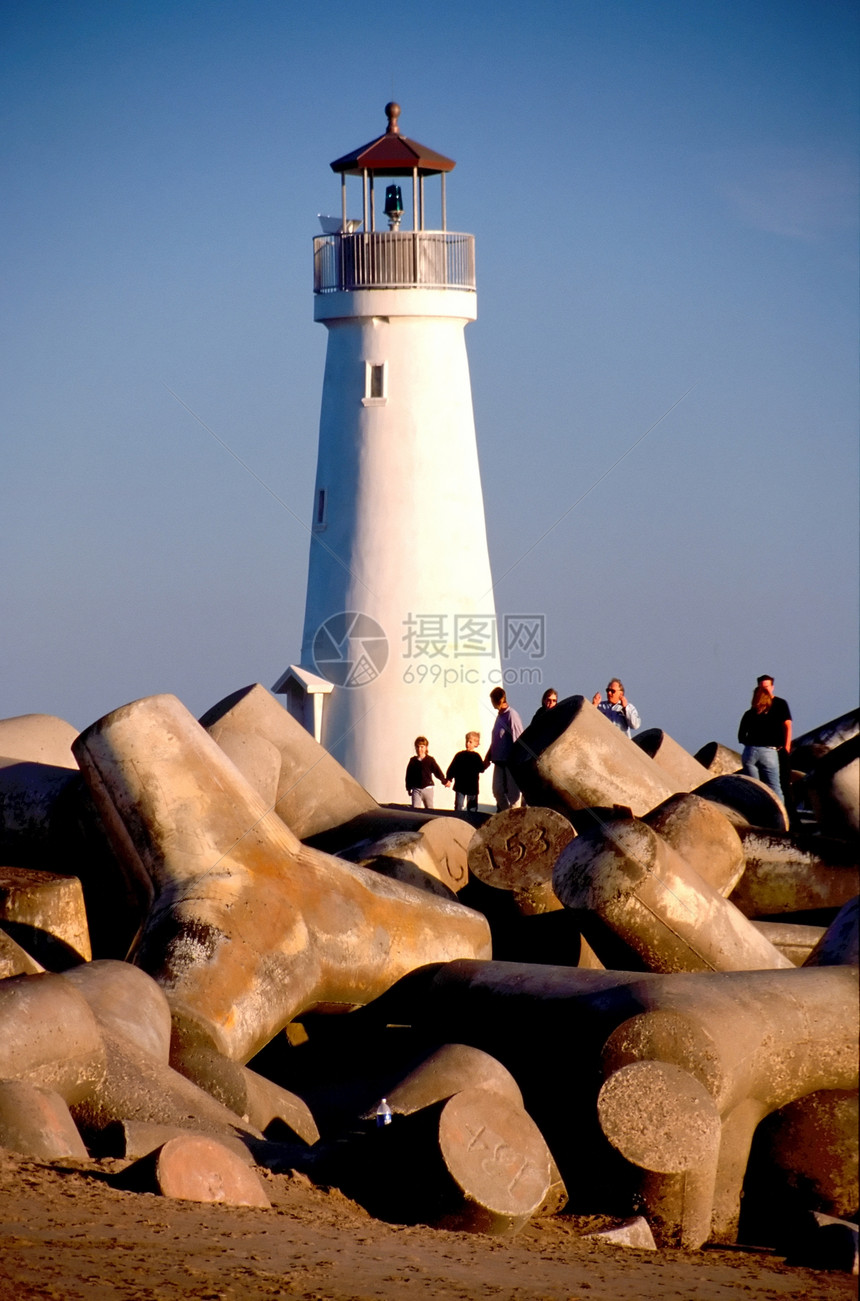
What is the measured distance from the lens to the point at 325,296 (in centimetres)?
2111

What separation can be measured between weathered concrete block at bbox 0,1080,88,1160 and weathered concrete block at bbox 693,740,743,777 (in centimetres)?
851

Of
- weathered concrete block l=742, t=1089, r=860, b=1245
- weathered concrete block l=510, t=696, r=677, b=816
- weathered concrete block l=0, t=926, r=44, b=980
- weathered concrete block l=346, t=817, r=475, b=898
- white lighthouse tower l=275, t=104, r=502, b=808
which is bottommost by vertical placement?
weathered concrete block l=742, t=1089, r=860, b=1245

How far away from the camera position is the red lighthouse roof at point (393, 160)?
21578 millimetres

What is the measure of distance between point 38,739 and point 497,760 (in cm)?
398

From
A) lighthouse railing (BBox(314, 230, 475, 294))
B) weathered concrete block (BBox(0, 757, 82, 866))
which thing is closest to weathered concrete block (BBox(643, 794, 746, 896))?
weathered concrete block (BBox(0, 757, 82, 866))

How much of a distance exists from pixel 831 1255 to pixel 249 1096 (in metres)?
2.14

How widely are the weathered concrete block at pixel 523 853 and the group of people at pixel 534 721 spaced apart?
4.91 ft

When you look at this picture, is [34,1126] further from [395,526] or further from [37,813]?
[395,526]

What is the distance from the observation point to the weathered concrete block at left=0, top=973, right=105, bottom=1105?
5.23 metres


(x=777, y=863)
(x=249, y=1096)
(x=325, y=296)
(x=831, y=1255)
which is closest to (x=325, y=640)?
(x=325, y=296)

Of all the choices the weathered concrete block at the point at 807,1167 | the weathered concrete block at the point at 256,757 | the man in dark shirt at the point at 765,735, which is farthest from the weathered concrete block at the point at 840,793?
the weathered concrete block at the point at 807,1167

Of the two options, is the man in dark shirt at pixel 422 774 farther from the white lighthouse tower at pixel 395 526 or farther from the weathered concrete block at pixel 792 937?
the weathered concrete block at pixel 792 937

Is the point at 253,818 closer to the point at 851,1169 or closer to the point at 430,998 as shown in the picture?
the point at 430,998

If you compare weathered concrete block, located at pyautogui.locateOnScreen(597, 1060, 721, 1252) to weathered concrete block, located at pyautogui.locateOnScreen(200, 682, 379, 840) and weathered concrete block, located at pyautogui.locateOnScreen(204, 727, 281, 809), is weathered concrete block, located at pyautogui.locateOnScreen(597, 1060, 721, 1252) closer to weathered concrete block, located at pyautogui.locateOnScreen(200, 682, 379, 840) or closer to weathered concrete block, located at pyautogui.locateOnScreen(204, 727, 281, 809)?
weathered concrete block, located at pyautogui.locateOnScreen(204, 727, 281, 809)
